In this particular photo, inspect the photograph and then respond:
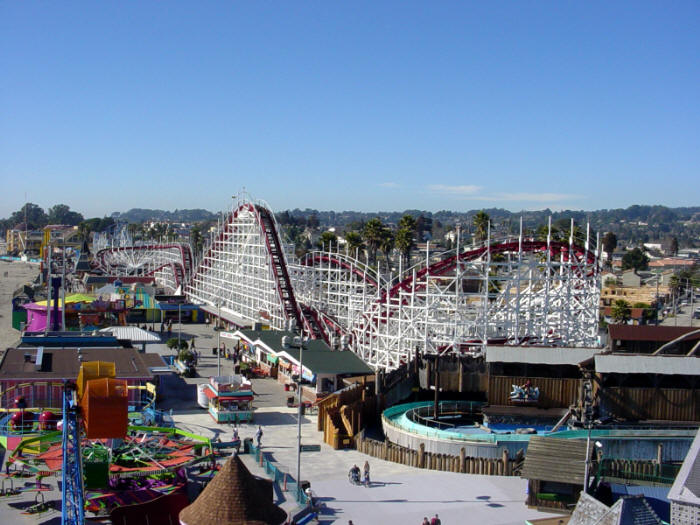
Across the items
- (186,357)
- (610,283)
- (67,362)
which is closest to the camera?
(67,362)

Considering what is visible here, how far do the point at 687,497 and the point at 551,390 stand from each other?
12349 mm

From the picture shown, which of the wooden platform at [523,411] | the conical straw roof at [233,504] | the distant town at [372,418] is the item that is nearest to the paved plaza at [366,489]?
the distant town at [372,418]

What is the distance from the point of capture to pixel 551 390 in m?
29.2

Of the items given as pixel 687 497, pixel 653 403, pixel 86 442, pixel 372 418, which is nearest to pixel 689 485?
pixel 687 497

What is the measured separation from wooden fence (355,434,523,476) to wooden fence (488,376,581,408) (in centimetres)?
375

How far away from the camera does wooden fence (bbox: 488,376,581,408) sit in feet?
95.5

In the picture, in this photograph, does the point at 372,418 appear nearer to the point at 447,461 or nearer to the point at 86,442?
the point at 447,461

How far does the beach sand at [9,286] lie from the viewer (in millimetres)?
53734

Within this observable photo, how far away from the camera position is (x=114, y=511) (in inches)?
757

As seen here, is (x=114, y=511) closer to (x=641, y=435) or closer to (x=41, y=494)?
(x=41, y=494)

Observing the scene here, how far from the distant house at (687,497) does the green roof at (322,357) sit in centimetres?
1992

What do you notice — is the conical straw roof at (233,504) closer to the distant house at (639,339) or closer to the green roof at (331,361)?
the green roof at (331,361)

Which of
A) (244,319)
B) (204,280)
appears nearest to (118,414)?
(244,319)

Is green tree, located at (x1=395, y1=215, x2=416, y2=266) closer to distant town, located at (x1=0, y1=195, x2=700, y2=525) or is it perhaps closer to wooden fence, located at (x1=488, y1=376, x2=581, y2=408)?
distant town, located at (x1=0, y1=195, x2=700, y2=525)
